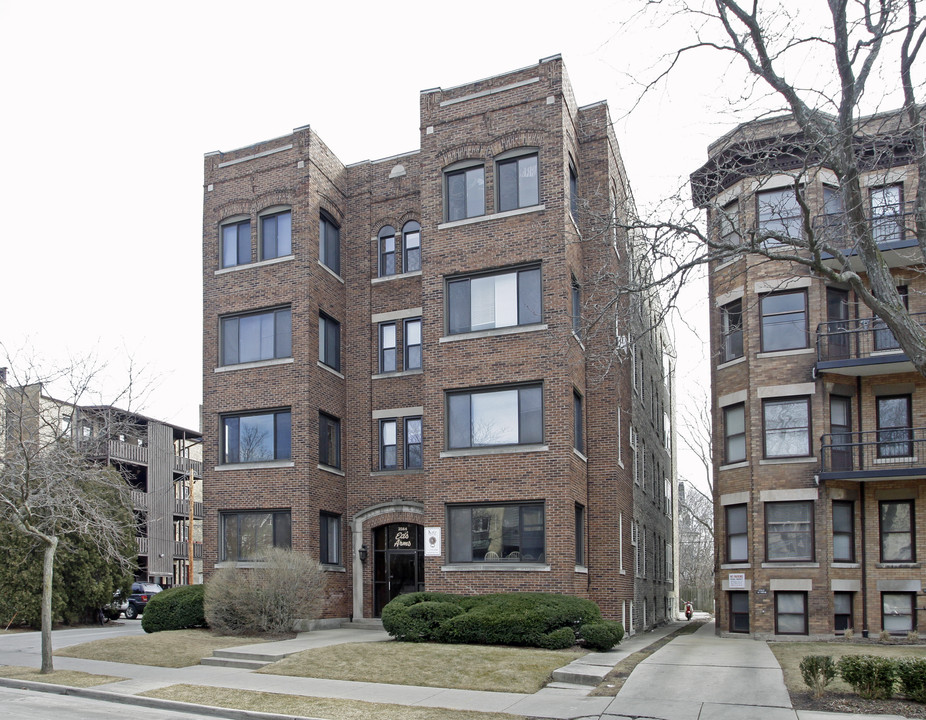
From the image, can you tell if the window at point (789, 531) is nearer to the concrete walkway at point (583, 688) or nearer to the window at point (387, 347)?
the concrete walkway at point (583, 688)

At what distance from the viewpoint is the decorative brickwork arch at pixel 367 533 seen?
26078 millimetres

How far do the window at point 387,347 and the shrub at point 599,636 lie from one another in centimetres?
1097

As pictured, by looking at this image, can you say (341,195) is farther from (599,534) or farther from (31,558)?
(31,558)

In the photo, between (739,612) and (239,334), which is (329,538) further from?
(739,612)

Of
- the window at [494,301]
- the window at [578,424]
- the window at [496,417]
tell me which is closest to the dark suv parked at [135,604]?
the window at [496,417]

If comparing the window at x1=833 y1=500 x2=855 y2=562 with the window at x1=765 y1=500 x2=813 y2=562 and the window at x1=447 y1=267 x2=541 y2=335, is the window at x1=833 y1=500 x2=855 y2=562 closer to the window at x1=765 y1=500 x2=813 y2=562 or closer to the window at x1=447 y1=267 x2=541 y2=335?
the window at x1=765 y1=500 x2=813 y2=562

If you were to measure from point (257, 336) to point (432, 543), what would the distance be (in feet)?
28.1

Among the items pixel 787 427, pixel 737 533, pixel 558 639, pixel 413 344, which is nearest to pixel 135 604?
pixel 413 344

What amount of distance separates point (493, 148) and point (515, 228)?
232 centimetres

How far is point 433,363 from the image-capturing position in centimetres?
2361

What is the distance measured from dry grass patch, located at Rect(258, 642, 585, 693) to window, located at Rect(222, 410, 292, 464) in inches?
326

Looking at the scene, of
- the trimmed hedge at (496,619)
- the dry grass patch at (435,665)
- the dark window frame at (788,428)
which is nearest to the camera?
the dry grass patch at (435,665)

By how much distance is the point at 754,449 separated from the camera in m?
25.2

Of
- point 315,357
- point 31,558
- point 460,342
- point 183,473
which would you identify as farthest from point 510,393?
point 183,473
